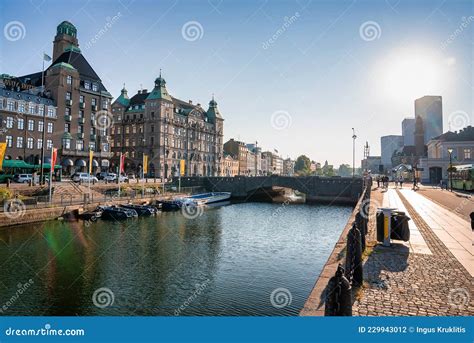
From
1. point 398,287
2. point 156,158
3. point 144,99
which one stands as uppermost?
point 144,99

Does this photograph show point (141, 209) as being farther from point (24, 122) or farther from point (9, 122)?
point (24, 122)

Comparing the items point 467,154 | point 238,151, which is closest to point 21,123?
point 467,154

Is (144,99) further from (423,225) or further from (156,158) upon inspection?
(423,225)

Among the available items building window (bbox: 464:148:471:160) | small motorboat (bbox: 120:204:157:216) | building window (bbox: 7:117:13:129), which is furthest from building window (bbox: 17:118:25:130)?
building window (bbox: 464:148:471:160)

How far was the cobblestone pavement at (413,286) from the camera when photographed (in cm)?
785

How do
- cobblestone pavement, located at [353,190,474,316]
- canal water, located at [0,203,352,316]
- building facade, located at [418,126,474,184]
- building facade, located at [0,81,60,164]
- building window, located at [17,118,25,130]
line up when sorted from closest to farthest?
cobblestone pavement, located at [353,190,474,316], canal water, located at [0,203,352,316], building facade, located at [0,81,60,164], building window, located at [17,118,25,130], building facade, located at [418,126,474,184]

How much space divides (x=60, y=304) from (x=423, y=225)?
20.0m

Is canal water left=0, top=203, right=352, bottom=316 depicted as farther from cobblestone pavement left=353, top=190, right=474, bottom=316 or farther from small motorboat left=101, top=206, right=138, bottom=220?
small motorboat left=101, top=206, right=138, bottom=220

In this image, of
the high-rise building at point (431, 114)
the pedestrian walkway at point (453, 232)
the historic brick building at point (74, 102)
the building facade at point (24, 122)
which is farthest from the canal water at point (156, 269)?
the high-rise building at point (431, 114)

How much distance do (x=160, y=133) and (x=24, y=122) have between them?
40061mm

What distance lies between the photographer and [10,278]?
16.2 m

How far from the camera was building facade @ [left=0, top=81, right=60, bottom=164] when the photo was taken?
2106 inches

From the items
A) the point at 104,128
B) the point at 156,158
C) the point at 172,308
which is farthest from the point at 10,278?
the point at 156,158

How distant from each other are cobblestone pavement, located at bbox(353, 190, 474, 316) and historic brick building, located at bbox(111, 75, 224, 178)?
76736 mm
